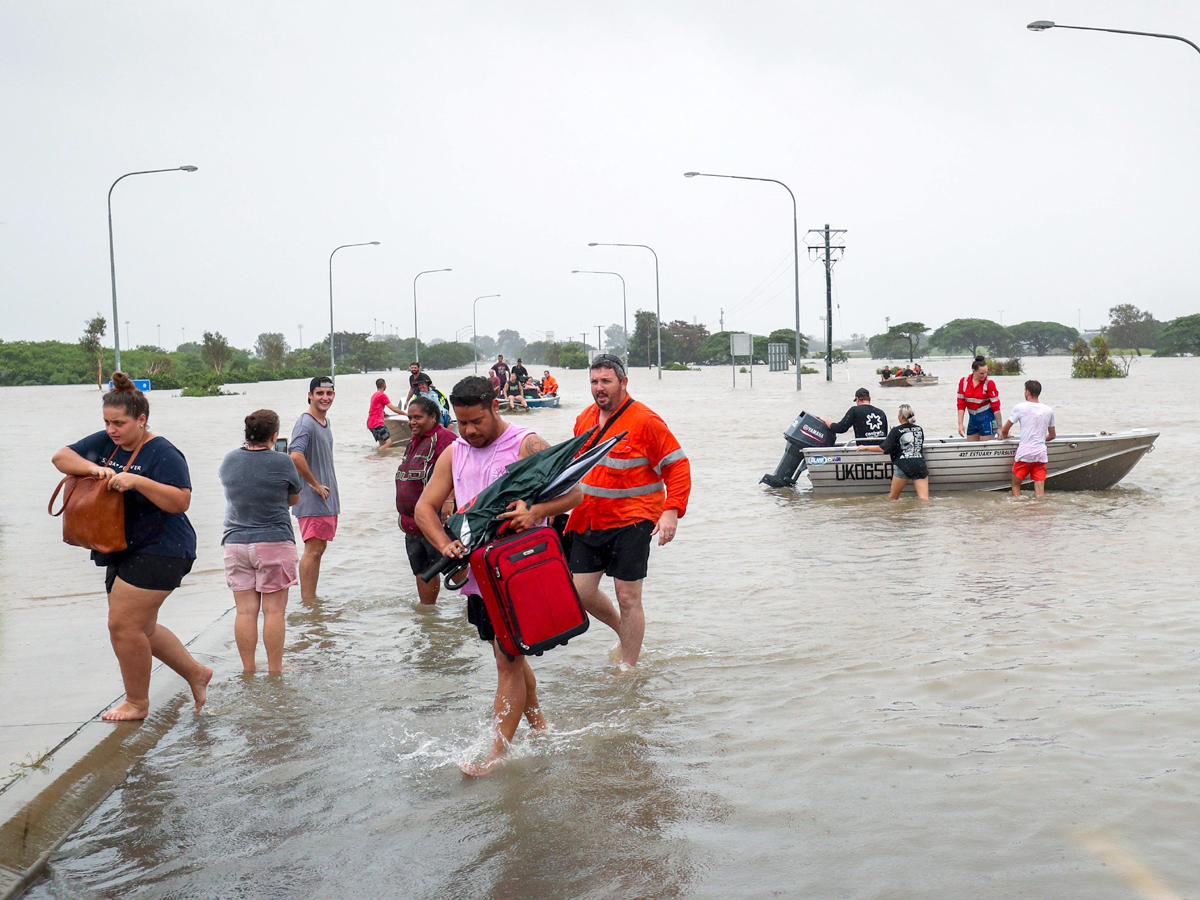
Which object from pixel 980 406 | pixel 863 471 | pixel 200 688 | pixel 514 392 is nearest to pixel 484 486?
pixel 200 688

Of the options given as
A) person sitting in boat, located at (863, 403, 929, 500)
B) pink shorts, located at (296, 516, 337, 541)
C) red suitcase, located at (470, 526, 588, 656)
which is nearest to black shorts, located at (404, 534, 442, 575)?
pink shorts, located at (296, 516, 337, 541)

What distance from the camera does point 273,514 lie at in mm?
6168

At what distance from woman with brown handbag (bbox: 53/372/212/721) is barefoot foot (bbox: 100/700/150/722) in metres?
0.23

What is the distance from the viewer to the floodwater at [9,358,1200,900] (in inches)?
155

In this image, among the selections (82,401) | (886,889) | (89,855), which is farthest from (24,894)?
(82,401)

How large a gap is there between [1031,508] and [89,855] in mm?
11850

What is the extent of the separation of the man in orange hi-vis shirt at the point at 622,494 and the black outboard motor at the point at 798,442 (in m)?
9.21

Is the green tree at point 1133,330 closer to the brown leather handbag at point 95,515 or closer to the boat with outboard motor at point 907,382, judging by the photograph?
the boat with outboard motor at point 907,382

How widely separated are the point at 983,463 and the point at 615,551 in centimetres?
992

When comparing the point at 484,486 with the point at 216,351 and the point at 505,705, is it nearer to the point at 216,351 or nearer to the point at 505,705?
the point at 505,705

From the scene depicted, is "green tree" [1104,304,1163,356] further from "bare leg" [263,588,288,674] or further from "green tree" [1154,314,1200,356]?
"bare leg" [263,588,288,674]

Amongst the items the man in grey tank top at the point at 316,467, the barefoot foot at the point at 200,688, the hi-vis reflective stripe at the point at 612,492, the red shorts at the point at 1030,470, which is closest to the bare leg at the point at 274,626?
the barefoot foot at the point at 200,688

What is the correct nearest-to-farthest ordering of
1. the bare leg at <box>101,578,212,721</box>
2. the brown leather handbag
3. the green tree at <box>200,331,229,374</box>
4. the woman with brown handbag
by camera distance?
the brown leather handbag < the woman with brown handbag < the bare leg at <box>101,578,212,721</box> < the green tree at <box>200,331,229,374</box>

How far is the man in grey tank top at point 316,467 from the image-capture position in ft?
25.6
